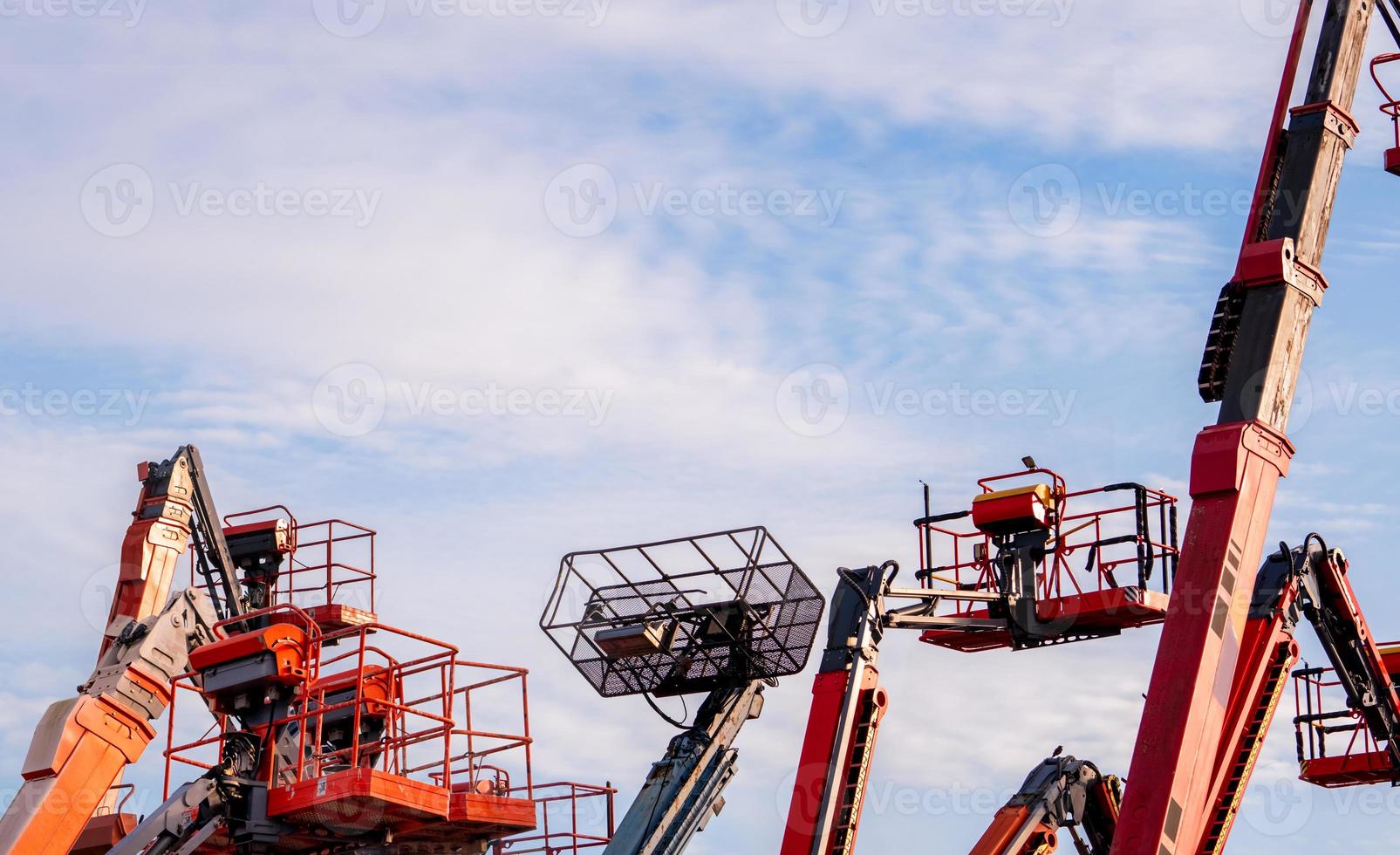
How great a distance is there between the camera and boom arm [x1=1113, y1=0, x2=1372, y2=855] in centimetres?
1922

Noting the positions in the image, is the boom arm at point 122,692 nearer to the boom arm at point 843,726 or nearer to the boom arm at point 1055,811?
the boom arm at point 843,726

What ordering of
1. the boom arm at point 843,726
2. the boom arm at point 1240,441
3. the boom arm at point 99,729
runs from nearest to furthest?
the boom arm at point 1240,441
the boom arm at point 843,726
the boom arm at point 99,729

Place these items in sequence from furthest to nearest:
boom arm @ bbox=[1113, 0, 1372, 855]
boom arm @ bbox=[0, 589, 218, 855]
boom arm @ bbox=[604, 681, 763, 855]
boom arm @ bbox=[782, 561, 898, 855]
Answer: boom arm @ bbox=[0, 589, 218, 855]
boom arm @ bbox=[604, 681, 763, 855]
boom arm @ bbox=[782, 561, 898, 855]
boom arm @ bbox=[1113, 0, 1372, 855]

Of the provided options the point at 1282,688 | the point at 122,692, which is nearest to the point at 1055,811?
the point at 1282,688

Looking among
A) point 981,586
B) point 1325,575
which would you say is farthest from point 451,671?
point 1325,575

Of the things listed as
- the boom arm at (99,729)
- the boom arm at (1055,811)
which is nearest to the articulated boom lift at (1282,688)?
the boom arm at (1055,811)

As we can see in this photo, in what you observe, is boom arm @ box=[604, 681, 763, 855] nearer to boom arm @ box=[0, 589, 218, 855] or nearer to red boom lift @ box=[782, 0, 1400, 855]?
red boom lift @ box=[782, 0, 1400, 855]

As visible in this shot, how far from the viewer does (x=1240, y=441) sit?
792 inches

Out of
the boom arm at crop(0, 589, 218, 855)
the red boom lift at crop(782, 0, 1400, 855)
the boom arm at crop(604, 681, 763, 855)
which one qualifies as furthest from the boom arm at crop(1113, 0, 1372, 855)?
the boom arm at crop(0, 589, 218, 855)

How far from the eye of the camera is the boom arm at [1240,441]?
19.2 m

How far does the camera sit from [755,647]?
2405 centimetres

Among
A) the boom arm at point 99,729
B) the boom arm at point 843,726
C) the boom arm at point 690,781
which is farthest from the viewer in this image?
the boom arm at point 99,729

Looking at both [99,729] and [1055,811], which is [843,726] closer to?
[1055,811]

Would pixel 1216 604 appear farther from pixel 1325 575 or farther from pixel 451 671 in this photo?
pixel 451 671
